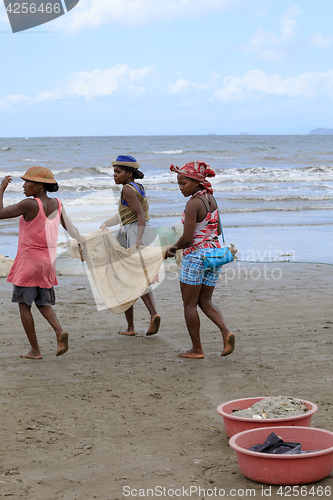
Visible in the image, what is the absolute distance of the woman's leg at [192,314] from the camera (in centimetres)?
489

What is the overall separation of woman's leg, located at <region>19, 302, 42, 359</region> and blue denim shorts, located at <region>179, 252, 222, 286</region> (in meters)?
1.39

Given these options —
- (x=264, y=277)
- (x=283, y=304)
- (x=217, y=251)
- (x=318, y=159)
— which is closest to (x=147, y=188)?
(x=264, y=277)

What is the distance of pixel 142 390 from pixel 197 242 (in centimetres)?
137

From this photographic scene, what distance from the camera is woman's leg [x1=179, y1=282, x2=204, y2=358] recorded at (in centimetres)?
489

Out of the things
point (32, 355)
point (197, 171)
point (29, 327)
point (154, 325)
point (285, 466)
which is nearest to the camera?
point (285, 466)

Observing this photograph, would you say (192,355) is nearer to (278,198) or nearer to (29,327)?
(29,327)

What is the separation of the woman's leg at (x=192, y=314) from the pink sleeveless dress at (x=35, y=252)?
4.04ft

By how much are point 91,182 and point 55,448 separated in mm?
24188

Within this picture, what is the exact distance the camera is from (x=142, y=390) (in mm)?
4227

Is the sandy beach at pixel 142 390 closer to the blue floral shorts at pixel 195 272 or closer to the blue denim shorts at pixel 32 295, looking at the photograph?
the blue denim shorts at pixel 32 295

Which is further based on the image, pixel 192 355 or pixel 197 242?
pixel 192 355

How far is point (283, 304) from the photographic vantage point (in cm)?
682

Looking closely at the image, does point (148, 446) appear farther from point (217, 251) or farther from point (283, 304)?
point (283, 304)

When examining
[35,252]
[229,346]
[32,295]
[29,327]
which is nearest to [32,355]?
[29,327]
